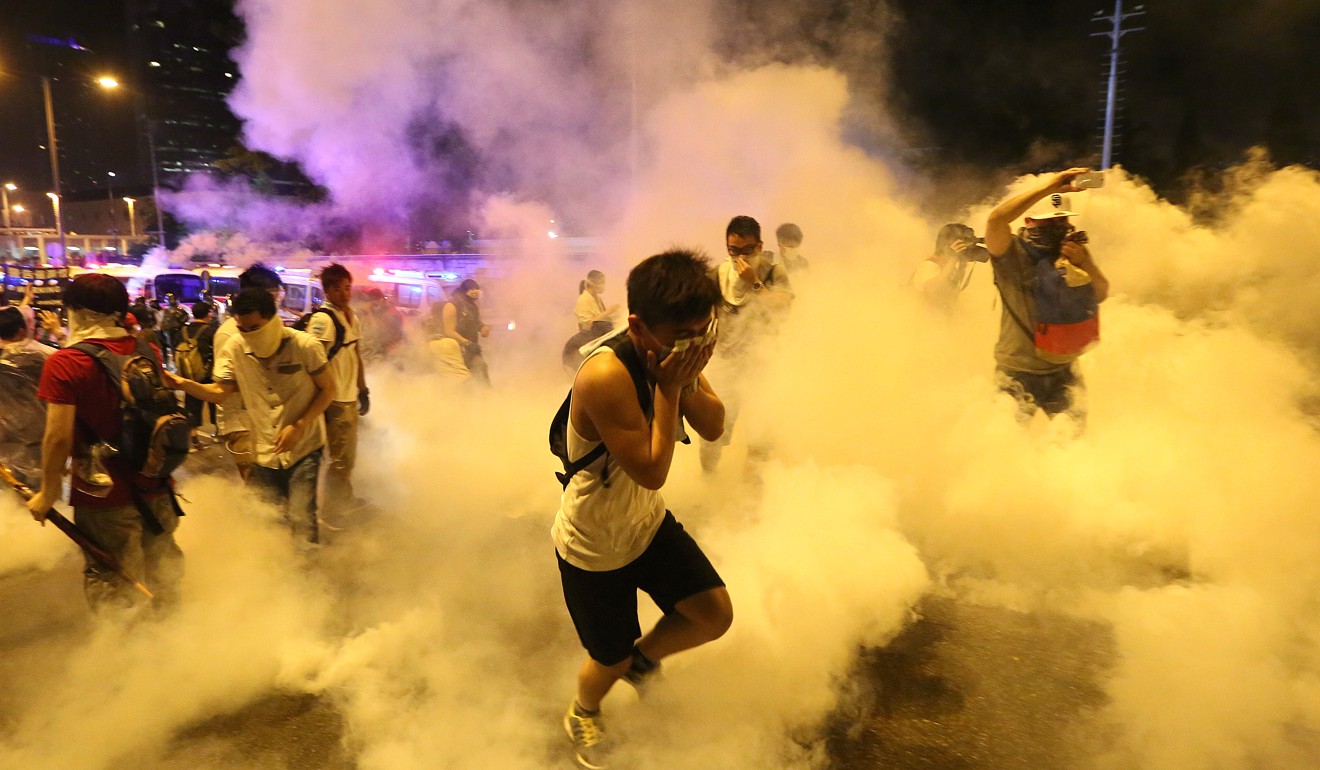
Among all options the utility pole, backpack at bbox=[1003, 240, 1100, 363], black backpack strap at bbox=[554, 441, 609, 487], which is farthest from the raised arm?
the utility pole

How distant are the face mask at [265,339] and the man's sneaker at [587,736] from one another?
2184 millimetres

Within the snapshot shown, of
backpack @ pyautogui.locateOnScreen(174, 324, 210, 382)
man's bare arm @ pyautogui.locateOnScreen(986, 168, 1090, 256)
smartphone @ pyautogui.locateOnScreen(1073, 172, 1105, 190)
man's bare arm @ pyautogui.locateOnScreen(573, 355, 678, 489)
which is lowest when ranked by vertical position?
backpack @ pyautogui.locateOnScreen(174, 324, 210, 382)

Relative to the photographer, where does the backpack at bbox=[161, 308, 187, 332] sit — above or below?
A: below

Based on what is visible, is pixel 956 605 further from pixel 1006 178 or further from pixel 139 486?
pixel 1006 178

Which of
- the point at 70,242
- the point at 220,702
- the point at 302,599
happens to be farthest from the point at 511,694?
the point at 70,242

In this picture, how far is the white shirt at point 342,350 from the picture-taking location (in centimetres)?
435

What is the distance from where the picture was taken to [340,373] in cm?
454

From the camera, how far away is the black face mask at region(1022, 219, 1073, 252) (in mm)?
3646

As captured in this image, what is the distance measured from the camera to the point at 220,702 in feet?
9.16

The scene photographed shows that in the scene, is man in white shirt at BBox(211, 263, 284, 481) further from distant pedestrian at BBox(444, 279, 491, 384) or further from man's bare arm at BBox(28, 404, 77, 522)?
distant pedestrian at BBox(444, 279, 491, 384)

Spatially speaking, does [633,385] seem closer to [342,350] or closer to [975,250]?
[342,350]

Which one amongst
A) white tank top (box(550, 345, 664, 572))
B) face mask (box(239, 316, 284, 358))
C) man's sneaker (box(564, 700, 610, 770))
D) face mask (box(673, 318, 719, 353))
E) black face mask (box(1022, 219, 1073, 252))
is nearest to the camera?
face mask (box(673, 318, 719, 353))

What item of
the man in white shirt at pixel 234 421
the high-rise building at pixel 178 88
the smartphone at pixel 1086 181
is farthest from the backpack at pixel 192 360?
the high-rise building at pixel 178 88

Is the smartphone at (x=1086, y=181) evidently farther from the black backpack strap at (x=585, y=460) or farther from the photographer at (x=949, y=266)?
the black backpack strap at (x=585, y=460)
